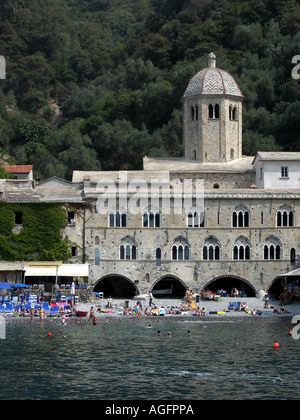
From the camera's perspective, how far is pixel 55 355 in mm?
42406

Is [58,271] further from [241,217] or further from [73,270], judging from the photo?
[241,217]

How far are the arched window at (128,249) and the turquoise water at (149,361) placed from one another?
912 cm

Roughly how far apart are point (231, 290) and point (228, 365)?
24751 mm

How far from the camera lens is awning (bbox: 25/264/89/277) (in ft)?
196

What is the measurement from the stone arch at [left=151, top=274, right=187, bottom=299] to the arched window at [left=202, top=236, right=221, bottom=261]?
10.3 feet

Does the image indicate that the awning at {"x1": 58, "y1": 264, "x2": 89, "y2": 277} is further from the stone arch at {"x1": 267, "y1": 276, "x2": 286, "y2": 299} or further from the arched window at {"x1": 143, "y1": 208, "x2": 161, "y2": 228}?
the stone arch at {"x1": 267, "y1": 276, "x2": 286, "y2": 299}

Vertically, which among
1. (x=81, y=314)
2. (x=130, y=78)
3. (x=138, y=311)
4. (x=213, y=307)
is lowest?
(x=81, y=314)

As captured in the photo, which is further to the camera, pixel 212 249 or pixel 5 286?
pixel 212 249

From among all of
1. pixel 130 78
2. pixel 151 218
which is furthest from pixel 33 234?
pixel 130 78

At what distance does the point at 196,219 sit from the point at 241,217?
3.35 m

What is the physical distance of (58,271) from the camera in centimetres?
6053

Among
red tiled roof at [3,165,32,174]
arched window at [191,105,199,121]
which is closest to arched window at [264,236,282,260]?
arched window at [191,105,199,121]

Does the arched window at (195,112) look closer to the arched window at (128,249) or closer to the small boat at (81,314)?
the arched window at (128,249)
